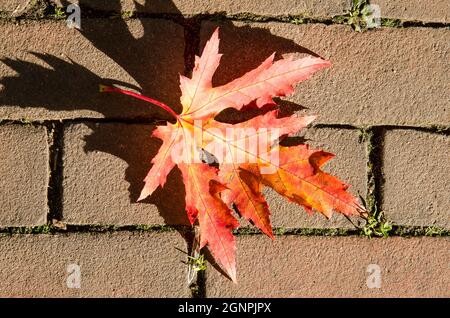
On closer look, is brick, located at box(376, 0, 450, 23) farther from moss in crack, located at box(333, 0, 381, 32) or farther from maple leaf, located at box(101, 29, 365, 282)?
maple leaf, located at box(101, 29, 365, 282)

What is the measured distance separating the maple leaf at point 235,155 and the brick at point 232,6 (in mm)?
306

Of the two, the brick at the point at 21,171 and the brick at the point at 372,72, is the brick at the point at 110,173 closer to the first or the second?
the brick at the point at 21,171

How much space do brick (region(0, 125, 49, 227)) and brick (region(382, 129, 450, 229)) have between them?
1296mm

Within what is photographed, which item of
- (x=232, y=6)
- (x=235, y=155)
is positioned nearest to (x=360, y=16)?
(x=232, y=6)

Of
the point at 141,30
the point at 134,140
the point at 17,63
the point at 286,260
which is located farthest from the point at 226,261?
the point at 17,63

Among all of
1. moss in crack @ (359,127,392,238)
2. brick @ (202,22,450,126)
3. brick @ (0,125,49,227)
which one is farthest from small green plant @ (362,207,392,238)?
brick @ (0,125,49,227)

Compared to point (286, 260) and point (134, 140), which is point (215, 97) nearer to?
point (134, 140)

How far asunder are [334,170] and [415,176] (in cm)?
31

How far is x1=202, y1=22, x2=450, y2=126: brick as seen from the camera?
1950mm

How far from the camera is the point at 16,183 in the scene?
75.0 inches

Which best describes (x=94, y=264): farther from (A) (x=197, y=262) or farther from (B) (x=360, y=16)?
(B) (x=360, y=16)

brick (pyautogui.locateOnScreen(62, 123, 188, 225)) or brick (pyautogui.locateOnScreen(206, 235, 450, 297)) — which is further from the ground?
brick (pyautogui.locateOnScreen(62, 123, 188, 225))

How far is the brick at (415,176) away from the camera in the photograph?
1.97 metres
